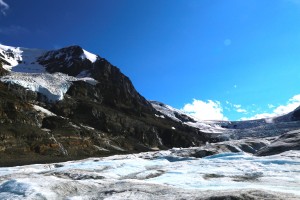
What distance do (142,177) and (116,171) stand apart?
20.1ft

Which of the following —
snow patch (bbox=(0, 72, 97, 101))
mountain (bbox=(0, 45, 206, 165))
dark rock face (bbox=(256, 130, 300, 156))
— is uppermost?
snow patch (bbox=(0, 72, 97, 101))

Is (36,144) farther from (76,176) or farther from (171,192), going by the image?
(171,192)

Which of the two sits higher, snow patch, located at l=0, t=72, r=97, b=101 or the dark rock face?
snow patch, located at l=0, t=72, r=97, b=101

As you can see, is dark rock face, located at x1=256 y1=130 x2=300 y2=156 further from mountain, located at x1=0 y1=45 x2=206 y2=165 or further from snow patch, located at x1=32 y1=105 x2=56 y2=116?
snow patch, located at x1=32 y1=105 x2=56 y2=116

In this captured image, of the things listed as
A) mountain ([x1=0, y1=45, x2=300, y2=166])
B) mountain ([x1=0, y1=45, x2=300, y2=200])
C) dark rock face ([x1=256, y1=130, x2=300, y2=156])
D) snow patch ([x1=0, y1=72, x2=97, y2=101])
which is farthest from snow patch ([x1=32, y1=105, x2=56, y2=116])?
dark rock face ([x1=256, y1=130, x2=300, y2=156])

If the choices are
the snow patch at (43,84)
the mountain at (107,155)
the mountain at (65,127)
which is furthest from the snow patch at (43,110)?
the snow patch at (43,84)

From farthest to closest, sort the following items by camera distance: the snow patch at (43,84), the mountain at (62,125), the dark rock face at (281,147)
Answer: the snow patch at (43,84)
the mountain at (62,125)
the dark rock face at (281,147)

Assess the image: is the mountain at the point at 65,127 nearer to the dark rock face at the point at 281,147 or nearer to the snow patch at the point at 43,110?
the snow patch at the point at 43,110

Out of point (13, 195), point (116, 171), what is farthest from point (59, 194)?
point (116, 171)

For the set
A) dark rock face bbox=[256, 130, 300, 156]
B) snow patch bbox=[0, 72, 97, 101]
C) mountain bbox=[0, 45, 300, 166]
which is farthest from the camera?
snow patch bbox=[0, 72, 97, 101]

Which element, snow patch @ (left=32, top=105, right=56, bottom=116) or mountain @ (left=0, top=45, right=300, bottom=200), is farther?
snow patch @ (left=32, top=105, right=56, bottom=116)

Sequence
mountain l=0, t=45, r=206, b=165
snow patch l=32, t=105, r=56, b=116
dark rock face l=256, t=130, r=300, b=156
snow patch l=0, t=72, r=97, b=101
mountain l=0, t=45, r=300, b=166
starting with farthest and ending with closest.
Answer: snow patch l=0, t=72, r=97, b=101
snow patch l=32, t=105, r=56, b=116
mountain l=0, t=45, r=206, b=165
mountain l=0, t=45, r=300, b=166
dark rock face l=256, t=130, r=300, b=156

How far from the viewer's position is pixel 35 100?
151 metres

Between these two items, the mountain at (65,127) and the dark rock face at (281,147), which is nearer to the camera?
the dark rock face at (281,147)
